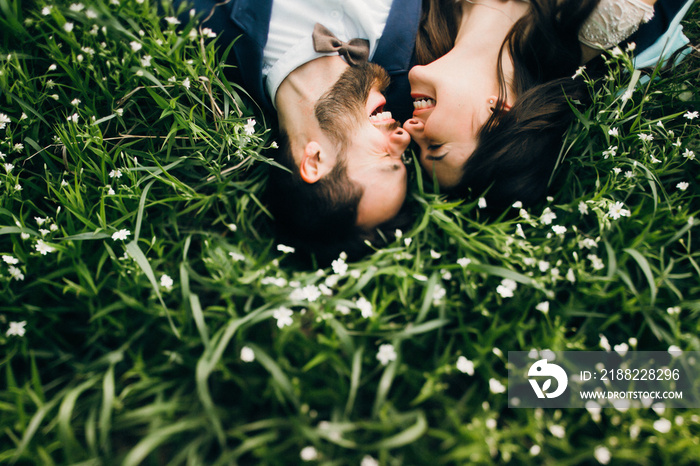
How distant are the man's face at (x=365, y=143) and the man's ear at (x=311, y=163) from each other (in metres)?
0.11

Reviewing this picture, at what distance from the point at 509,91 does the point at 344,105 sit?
0.97 m

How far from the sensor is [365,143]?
2213 mm

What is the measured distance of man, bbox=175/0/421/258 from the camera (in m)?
2.19

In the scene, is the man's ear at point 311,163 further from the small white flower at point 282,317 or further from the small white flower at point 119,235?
the small white flower at point 119,235

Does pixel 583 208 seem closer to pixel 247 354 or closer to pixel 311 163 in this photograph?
pixel 311 163

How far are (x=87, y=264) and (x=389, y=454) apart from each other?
1.63 m

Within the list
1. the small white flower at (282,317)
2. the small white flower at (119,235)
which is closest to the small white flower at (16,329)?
the small white flower at (119,235)

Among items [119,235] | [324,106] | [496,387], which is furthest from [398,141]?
[119,235]

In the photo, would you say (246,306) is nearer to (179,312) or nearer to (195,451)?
(179,312)

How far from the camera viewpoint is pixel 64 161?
200 centimetres

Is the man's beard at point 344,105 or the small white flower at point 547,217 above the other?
the man's beard at point 344,105

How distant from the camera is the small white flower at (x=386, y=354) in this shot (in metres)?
1.62

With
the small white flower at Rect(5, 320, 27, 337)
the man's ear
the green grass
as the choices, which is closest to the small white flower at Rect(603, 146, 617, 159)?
the green grass

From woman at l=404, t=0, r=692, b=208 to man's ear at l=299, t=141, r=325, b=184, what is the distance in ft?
1.89
